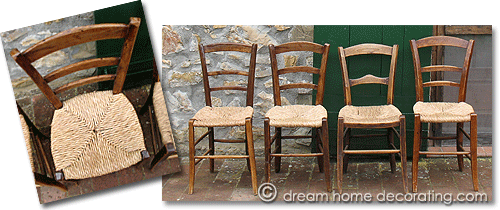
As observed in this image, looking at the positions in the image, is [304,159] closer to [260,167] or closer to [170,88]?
[260,167]

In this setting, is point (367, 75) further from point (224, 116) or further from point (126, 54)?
point (126, 54)

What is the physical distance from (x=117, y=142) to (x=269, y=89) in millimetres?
1899

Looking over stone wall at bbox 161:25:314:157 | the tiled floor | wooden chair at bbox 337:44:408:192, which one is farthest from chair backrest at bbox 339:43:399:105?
the tiled floor

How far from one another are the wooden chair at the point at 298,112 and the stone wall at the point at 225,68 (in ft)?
0.85

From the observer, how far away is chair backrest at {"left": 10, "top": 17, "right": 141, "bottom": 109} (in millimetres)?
2191

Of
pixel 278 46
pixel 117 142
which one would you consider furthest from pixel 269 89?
pixel 117 142

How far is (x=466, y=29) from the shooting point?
12.9 feet

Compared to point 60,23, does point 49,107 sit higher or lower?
lower

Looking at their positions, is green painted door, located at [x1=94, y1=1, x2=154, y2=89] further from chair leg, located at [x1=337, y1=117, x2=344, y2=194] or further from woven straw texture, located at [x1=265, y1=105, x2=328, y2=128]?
chair leg, located at [x1=337, y1=117, x2=344, y2=194]

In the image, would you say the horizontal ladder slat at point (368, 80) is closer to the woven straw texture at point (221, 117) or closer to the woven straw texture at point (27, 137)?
the woven straw texture at point (221, 117)

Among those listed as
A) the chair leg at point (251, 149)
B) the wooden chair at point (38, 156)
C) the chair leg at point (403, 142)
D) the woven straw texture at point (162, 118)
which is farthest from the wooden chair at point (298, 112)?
the wooden chair at point (38, 156)

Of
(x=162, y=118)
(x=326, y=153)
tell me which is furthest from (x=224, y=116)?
(x=162, y=118)

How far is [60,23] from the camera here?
2.20 meters

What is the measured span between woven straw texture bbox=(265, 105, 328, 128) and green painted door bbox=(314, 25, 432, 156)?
449 mm
